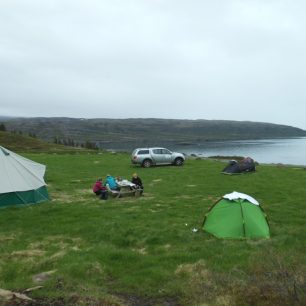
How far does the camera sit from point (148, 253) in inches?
524

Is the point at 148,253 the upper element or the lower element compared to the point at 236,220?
lower

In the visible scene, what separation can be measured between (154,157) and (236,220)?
26.1 m

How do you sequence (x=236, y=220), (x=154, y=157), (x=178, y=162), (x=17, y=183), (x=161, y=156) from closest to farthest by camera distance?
1. (x=236, y=220)
2. (x=17, y=183)
3. (x=154, y=157)
4. (x=161, y=156)
5. (x=178, y=162)

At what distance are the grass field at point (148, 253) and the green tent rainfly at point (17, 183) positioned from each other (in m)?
0.81

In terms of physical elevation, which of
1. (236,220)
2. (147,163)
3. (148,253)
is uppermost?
(236,220)

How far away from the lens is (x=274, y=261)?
10.3 metres

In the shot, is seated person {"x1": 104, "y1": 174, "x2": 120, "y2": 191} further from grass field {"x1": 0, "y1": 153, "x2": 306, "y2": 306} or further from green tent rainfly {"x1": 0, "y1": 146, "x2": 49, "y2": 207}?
green tent rainfly {"x1": 0, "y1": 146, "x2": 49, "y2": 207}

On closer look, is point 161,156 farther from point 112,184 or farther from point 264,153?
point 264,153

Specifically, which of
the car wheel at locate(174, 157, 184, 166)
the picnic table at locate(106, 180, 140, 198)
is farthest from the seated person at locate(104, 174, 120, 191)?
the car wheel at locate(174, 157, 184, 166)

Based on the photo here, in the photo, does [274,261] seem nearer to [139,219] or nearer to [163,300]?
[163,300]

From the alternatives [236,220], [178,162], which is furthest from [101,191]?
[178,162]

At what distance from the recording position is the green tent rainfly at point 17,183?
20.9 meters

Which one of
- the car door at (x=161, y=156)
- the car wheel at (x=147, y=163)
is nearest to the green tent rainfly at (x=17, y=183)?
the car wheel at (x=147, y=163)

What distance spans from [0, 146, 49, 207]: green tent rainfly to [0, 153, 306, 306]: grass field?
0.81m
